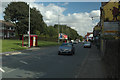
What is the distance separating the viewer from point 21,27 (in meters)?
53.8

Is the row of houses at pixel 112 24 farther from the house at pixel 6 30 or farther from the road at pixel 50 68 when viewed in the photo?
the house at pixel 6 30

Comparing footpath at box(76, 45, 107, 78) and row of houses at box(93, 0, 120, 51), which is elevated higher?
row of houses at box(93, 0, 120, 51)

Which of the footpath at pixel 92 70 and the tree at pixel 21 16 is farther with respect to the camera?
the tree at pixel 21 16

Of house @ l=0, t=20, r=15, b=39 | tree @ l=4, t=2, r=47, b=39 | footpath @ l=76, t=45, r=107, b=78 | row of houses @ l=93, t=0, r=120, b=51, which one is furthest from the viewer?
house @ l=0, t=20, r=15, b=39

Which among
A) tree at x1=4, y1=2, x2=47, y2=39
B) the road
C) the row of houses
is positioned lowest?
the road

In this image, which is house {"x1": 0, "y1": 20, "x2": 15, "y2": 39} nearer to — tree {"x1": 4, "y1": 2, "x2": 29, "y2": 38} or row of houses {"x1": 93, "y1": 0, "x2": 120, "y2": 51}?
tree {"x1": 4, "y1": 2, "x2": 29, "y2": 38}

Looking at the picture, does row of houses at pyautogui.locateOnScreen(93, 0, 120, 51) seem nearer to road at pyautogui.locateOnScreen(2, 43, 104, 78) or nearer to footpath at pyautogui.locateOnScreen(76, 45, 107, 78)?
footpath at pyautogui.locateOnScreen(76, 45, 107, 78)

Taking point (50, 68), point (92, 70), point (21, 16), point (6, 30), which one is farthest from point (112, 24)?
point (6, 30)

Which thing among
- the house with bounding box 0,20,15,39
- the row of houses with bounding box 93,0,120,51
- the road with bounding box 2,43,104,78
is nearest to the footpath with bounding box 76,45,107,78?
the road with bounding box 2,43,104,78

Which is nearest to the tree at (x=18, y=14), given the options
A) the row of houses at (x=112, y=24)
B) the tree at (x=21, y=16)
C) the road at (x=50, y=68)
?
the tree at (x=21, y=16)

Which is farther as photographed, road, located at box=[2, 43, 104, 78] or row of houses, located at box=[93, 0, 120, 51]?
row of houses, located at box=[93, 0, 120, 51]

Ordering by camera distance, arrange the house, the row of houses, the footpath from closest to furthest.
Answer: the footpath < the row of houses < the house

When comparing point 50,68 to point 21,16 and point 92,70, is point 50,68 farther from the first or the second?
point 21,16

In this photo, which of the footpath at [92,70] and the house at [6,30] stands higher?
the house at [6,30]
